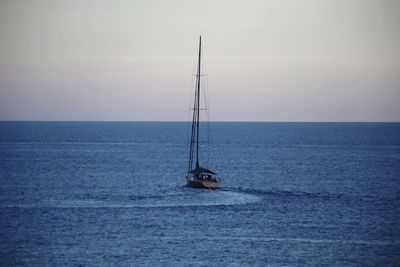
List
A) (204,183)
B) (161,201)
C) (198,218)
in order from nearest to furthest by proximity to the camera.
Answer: (198,218) → (161,201) → (204,183)

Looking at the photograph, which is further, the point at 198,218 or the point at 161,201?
the point at 161,201

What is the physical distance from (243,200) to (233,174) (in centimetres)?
3390

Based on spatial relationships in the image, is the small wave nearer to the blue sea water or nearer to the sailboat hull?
the blue sea water

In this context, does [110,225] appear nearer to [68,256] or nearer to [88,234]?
[88,234]

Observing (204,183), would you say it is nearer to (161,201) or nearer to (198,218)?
(161,201)

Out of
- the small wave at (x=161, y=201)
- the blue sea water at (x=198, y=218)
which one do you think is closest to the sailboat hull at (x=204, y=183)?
the small wave at (x=161, y=201)

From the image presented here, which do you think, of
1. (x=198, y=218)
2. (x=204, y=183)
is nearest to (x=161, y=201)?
(x=204, y=183)

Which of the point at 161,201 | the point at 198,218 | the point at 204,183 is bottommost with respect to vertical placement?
the point at 198,218

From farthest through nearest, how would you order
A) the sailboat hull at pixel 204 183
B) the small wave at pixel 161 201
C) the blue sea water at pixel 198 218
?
the sailboat hull at pixel 204 183 → the small wave at pixel 161 201 → the blue sea water at pixel 198 218

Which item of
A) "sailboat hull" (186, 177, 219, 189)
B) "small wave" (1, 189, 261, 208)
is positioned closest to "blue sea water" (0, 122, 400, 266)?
"small wave" (1, 189, 261, 208)

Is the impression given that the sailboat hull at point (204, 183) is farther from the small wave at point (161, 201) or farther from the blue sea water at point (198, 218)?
the blue sea water at point (198, 218)

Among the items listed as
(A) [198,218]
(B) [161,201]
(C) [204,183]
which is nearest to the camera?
(A) [198,218]

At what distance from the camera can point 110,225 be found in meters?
67.7

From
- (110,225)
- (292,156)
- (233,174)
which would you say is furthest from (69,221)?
(292,156)
